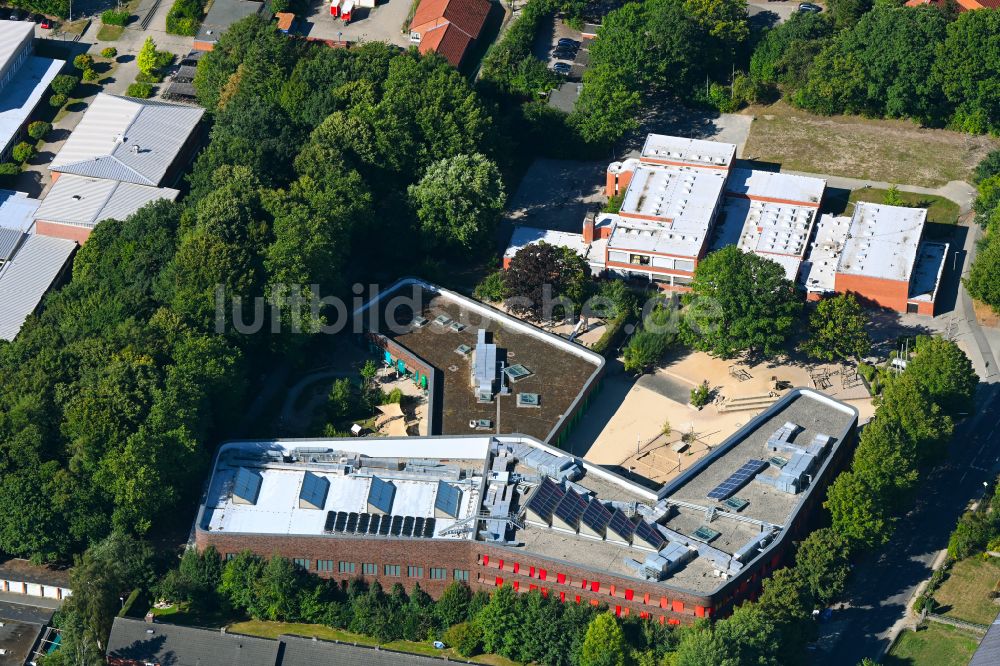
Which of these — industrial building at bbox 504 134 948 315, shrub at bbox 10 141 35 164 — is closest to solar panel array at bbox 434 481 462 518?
industrial building at bbox 504 134 948 315

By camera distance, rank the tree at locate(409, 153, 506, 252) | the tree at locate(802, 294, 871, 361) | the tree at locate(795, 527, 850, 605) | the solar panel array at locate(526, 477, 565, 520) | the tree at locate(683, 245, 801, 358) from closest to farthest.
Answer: the tree at locate(795, 527, 850, 605), the solar panel array at locate(526, 477, 565, 520), the tree at locate(683, 245, 801, 358), the tree at locate(802, 294, 871, 361), the tree at locate(409, 153, 506, 252)

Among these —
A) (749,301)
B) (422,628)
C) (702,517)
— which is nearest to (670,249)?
(749,301)

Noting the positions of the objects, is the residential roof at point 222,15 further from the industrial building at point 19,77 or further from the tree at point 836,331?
the tree at point 836,331

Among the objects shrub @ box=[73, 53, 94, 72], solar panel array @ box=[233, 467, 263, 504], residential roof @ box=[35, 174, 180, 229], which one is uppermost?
shrub @ box=[73, 53, 94, 72]

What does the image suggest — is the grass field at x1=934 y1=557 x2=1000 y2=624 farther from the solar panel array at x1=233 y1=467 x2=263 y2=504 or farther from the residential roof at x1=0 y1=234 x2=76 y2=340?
the residential roof at x1=0 y1=234 x2=76 y2=340

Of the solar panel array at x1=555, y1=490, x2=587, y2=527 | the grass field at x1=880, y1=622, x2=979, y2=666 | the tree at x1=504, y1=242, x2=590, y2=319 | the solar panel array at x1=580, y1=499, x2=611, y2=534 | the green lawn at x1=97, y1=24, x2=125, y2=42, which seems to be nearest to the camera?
the grass field at x1=880, y1=622, x2=979, y2=666

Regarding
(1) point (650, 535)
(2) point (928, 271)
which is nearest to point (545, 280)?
(1) point (650, 535)
